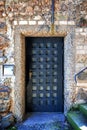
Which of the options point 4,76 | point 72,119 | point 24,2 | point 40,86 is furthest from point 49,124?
point 24,2

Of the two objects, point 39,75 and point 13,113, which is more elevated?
point 39,75

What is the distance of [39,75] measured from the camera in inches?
195

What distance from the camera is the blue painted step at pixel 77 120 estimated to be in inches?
145

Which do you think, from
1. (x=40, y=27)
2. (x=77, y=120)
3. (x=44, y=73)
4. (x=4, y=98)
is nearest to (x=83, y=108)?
(x=77, y=120)

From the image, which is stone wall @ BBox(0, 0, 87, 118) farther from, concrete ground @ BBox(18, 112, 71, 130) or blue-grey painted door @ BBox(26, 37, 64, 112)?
concrete ground @ BBox(18, 112, 71, 130)

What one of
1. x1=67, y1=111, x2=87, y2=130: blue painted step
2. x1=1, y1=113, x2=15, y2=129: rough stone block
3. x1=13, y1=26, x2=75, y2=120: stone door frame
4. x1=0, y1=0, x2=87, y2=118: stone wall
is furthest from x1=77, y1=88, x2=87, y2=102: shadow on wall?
x1=1, y1=113, x2=15, y2=129: rough stone block

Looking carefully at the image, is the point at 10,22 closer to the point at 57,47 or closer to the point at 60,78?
the point at 57,47

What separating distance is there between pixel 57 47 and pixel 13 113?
166 centimetres

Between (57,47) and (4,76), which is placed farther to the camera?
(57,47)

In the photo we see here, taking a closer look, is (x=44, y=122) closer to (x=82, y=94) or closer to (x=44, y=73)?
(x=82, y=94)

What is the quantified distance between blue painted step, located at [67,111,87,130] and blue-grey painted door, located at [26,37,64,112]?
0.69 m

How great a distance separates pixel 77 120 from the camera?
398cm

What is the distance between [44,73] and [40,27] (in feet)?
3.36

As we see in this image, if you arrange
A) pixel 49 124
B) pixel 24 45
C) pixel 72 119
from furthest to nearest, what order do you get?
pixel 24 45 < pixel 49 124 < pixel 72 119
